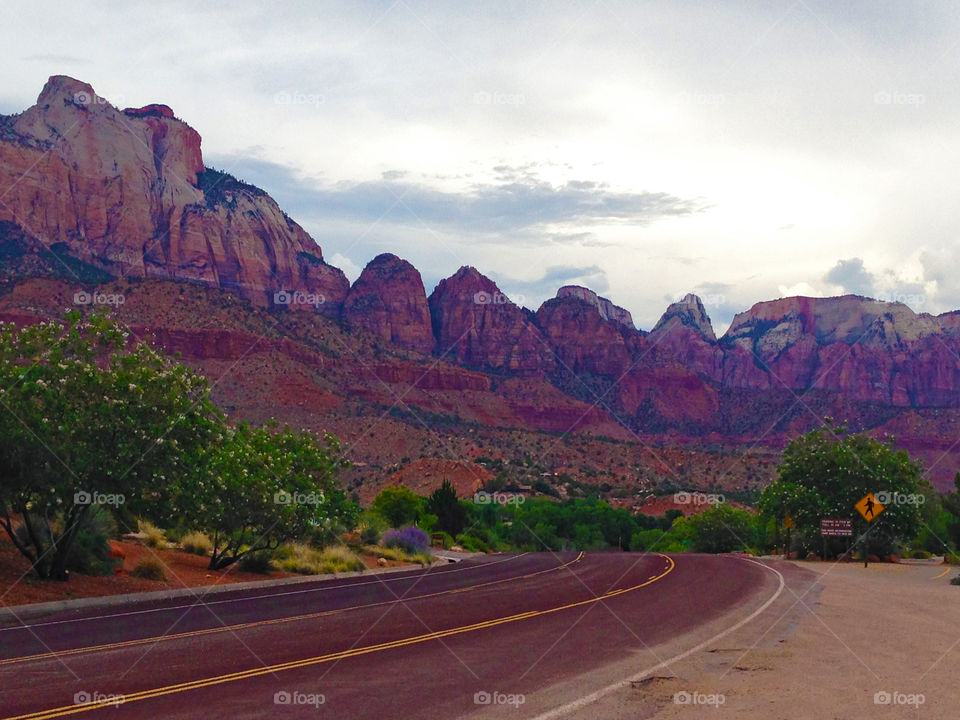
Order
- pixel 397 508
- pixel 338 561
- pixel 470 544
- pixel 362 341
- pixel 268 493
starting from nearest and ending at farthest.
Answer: pixel 268 493
pixel 338 561
pixel 470 544
pixel 397 508
pixel 362 341

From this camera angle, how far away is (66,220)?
425 feet

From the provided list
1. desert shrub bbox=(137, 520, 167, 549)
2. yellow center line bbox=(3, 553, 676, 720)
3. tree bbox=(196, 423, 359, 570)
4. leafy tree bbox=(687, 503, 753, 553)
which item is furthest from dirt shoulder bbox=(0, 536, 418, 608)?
leafy tree bbox=(687, 503, 753, 553)

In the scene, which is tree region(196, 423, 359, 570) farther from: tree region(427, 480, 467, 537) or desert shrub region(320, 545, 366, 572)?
tree region(427, 480, 467, 537)

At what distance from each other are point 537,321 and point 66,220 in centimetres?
9645

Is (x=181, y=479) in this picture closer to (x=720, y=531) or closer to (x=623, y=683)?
(x=623, y=683)

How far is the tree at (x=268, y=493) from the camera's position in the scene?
26.8 m

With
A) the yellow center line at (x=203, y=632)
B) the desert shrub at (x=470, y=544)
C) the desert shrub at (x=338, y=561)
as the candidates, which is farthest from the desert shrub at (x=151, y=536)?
the desert shrub at (x=470, y=544)

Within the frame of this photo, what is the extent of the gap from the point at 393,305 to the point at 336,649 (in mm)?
165042

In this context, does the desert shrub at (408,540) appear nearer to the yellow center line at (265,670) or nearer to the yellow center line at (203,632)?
the yellow center line at (203,632)

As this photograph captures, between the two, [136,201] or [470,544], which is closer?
[470,544]

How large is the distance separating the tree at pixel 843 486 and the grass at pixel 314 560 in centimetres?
2409

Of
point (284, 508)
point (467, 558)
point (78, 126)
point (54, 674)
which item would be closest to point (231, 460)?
point (284, 508)

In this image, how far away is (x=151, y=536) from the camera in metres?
30.0

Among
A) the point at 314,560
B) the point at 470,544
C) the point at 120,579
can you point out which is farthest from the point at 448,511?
the point at 120,579
